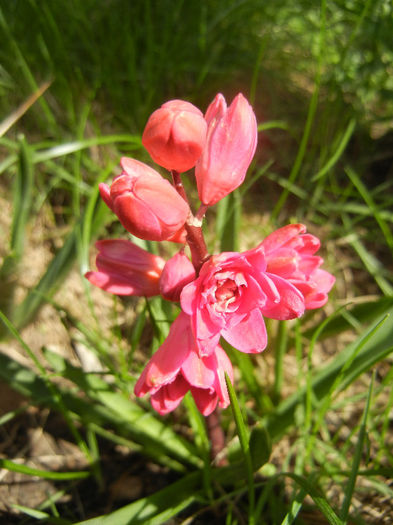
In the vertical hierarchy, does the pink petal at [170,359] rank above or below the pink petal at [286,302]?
below

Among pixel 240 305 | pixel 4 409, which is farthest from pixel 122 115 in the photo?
pixel 240 305

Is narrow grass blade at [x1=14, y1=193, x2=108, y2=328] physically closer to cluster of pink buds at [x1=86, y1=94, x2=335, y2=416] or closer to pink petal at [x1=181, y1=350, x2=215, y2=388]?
cluster of pink buds at [x1=86, y1=94, x2=335, y2=416]

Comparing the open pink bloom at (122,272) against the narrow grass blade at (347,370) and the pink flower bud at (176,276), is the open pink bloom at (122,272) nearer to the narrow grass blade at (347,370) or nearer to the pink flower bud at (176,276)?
the pink flower bud at (176,276)

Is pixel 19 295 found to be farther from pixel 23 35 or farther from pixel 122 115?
pixel 23 35

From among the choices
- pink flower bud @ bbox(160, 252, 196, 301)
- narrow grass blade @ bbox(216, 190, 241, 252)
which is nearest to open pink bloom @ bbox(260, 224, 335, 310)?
pink flower bud @ bbox(160, 252, 196, 301)

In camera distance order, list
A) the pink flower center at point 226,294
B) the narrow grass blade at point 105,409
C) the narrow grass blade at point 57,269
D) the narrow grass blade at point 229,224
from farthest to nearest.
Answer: the narrow grass blade at point 57,269 < the narrow grass blade at point 229,224 < the narrow grass blade at point 105,409 < the pink flower center at point 226,294

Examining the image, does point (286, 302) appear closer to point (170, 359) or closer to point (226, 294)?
point (226, 294)

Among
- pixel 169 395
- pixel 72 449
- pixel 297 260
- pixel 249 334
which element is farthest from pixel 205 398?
pixel 72 449

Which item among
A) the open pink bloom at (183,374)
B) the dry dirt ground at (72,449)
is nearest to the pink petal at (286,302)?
the open pink bloom at (183,374)
